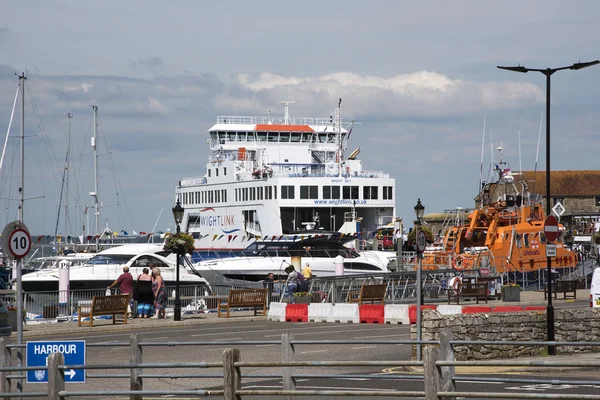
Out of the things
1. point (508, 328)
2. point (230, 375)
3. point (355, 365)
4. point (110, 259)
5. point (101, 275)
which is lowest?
point (101, 275)

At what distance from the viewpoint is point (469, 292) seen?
1348 inches

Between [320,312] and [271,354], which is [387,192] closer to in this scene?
[320,312]

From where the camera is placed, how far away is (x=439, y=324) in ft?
54.1

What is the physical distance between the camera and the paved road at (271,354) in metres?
13.8

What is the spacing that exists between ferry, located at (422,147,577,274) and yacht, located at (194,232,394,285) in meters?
3.44

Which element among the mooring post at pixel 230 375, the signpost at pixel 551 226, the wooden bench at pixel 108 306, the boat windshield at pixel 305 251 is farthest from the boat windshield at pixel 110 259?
the mooring post at pixel 230 375

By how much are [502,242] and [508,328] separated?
1097 inches

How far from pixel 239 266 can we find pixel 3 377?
36575 mm

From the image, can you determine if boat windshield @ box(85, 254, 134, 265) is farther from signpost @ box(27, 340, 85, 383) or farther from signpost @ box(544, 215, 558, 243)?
signpost @ box(27, 340, 85, 383)

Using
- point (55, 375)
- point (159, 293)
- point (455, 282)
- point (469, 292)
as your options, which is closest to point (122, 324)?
point (159, 293)

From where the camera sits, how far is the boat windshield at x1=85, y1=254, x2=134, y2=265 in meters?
47.2

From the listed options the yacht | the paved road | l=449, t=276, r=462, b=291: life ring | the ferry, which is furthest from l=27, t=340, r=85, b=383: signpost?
the yacht

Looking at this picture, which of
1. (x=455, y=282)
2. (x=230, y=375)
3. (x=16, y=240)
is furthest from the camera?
(x=455, y=282)

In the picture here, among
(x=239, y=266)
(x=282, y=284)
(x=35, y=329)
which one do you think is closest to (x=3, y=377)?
(x=35, y=329)
